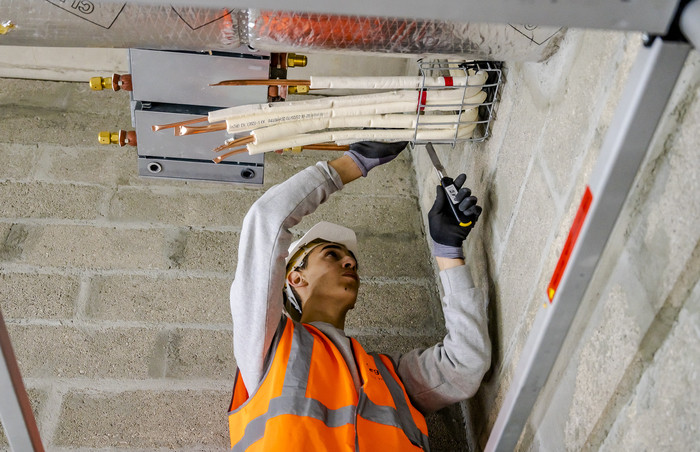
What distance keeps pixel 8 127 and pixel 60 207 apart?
0.55 metres

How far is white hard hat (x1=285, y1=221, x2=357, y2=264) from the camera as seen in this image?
83.6 inches

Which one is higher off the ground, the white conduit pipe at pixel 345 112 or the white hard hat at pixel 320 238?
the white conduit pipe at pixel 345 112

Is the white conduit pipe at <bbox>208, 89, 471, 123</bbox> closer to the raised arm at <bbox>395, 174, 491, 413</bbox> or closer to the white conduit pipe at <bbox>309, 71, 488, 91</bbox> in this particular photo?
the white conduit pipe at <bbox>309, 71, 488, 91</bbox>

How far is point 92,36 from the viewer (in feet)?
4.66

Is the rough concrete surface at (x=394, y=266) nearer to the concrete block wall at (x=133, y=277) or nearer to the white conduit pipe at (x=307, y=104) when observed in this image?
the concrete block wall at (x=133, y=277)

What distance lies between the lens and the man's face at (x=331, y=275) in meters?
1.97

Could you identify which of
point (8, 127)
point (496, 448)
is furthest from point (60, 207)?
point (496, 448)

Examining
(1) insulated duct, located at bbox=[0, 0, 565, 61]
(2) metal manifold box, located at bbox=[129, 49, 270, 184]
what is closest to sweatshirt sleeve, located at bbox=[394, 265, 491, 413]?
(1) insulated duct, located at bbox=[0, 0, 565, 61]

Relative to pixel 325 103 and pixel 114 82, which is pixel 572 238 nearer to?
pixel 325 103

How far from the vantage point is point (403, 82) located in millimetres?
1732

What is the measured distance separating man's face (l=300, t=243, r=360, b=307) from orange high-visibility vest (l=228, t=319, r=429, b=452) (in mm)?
212

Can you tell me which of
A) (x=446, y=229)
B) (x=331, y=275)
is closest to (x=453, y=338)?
(x=446, y=229)

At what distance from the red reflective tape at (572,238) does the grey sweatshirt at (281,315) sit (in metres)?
0.74

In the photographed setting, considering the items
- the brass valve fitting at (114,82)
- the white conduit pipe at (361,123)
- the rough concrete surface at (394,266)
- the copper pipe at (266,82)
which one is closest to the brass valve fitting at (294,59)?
the copper pipe at (266,82)
